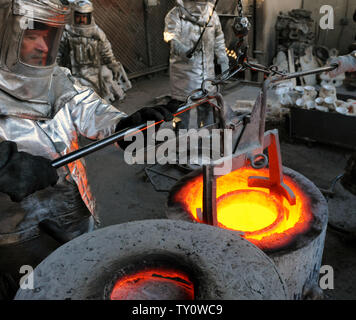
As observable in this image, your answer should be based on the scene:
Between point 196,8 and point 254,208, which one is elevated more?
point 196,8

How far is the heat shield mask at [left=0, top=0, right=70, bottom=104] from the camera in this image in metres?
1.71

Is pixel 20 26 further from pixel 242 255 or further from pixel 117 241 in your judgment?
pixel 242 255

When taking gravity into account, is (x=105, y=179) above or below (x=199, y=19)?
below

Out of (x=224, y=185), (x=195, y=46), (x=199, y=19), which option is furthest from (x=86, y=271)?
(x=199, y=19)

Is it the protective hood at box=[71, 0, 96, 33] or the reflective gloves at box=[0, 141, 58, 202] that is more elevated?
the protective hood at box=[71, 0, 96, 33]

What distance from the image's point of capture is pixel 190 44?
198 inches

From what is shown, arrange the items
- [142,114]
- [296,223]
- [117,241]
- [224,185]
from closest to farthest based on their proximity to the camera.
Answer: [117,241] → [142,114] → [296,223] → [224,185]

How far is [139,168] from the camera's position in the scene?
16.7 ft

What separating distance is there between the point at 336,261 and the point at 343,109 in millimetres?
2461

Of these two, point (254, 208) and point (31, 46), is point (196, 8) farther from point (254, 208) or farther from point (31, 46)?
point (31, 46)

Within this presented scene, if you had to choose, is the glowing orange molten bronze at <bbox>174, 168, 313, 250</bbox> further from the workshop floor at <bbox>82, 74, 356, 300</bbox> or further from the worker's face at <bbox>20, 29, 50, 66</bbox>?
the worker's face at <bbox>20, 29, 50, 66</bbox>

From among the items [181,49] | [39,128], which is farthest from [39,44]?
[181,49]

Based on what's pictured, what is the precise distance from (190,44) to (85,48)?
6.90 feet

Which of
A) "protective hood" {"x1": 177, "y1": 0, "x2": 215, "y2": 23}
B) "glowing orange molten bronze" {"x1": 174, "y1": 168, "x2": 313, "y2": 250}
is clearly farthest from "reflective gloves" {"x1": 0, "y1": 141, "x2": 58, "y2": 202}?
"protective hood" {"x1": 177, "y1": 0, "x2": 215, "y2": 23}
